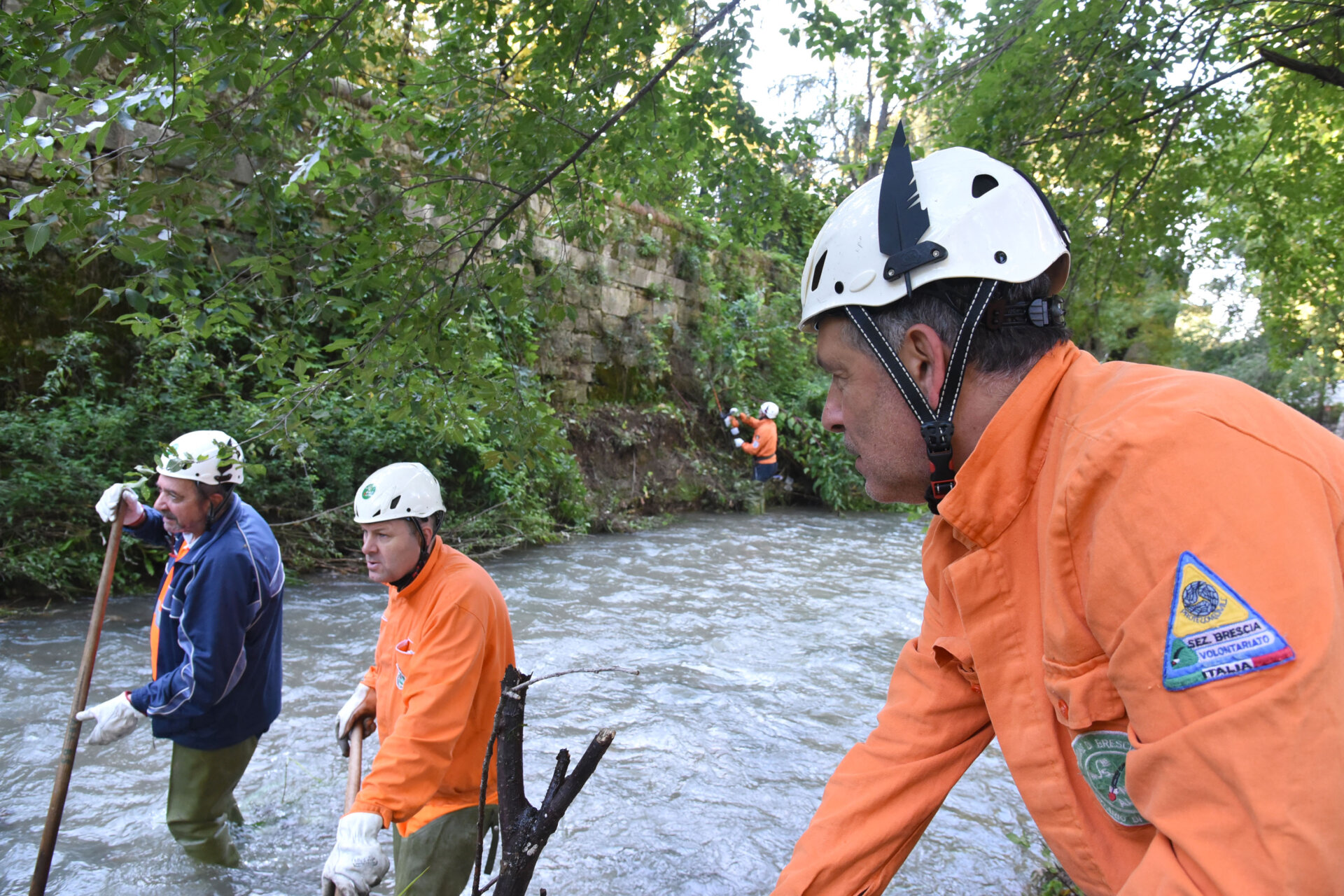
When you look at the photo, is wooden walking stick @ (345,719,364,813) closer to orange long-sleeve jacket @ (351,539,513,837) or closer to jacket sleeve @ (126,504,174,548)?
orange long-sleeve jacket @ (351,539,513,837)

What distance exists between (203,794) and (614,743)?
2.38m

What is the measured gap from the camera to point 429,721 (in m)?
2.90

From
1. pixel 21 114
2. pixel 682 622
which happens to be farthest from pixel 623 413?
pixel 21 114

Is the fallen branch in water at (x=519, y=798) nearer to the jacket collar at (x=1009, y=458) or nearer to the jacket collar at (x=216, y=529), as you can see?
the jacket collar at (x=1009, y=458)

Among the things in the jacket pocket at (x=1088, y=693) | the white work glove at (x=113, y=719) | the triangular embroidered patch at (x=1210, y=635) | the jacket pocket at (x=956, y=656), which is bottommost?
the white work glove at (x=113, y=719)

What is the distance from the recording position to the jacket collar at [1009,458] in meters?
1.30

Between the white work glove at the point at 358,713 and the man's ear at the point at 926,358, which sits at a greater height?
the man's ear at the point at 926,358

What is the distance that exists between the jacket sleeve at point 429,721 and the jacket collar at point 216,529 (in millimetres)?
1351

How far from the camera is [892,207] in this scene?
1.54 meters

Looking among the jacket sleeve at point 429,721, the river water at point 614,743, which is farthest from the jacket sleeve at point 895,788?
the river water at point 614,743

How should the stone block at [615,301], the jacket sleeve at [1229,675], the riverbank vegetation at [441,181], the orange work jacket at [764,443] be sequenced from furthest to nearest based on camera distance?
the orange work jacket at [764,443] < the stone block at [615,301] < the riverbank vegetation at [441,181] < the jacket sleeve at [1229,675]

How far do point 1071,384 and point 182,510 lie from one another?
3.78m

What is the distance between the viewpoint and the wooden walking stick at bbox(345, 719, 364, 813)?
3209mm

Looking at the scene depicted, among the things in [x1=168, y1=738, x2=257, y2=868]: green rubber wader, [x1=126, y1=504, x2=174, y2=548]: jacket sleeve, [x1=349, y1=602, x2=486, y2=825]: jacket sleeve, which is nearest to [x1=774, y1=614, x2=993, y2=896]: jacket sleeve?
[x1=349, y1=602, x2=486, y2=825]: jacket sleeve
